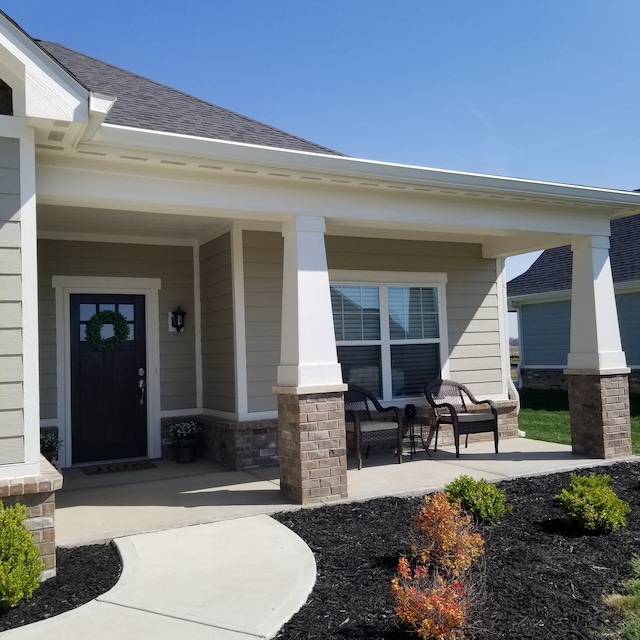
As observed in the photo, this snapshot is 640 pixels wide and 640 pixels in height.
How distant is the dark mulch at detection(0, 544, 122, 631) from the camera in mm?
3275

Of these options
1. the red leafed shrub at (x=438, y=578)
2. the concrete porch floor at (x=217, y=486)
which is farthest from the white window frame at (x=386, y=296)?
the red leafed shrub at (x=438, y=578)

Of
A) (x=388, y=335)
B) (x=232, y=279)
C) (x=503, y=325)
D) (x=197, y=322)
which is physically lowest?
(x=388, y=335)

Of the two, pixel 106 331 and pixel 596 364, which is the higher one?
pixel 106 331

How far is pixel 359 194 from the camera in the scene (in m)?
5.83

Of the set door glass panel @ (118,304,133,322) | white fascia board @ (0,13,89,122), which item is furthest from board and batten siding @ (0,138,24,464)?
door glass panel @ (118,304,133,322)

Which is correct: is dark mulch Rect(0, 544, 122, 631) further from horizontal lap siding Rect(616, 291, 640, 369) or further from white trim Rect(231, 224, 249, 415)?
horizontal lap siding Rect(616, 291, 640, 369)

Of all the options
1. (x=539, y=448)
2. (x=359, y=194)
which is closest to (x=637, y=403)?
(x=539, y=448)

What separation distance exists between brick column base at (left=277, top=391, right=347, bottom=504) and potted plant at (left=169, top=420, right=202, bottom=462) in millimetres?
2307

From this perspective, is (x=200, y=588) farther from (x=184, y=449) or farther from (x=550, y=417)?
(x=550, y=417)

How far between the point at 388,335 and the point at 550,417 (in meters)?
5.09

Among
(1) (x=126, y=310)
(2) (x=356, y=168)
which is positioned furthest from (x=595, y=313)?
(1) (x=126, y=310)

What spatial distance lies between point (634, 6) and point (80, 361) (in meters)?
7.44

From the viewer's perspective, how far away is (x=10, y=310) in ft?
13.2

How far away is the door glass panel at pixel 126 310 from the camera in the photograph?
7762 millimetres
